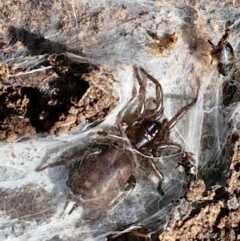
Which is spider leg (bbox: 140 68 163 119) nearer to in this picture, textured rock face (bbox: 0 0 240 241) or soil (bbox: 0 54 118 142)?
textured rock face (bbox: 0 0 240 241)

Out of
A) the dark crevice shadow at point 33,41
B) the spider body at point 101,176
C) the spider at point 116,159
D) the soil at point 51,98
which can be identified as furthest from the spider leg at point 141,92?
the dark crevice shadow at point 33,41

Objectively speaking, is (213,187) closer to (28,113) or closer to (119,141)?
(119,141)

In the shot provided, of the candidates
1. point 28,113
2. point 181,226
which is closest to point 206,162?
point 181,226

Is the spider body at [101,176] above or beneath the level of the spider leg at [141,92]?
beneath

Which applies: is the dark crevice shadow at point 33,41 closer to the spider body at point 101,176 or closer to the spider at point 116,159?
the spider at point 116,159

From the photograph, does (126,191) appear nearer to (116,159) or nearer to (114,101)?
(116,159)

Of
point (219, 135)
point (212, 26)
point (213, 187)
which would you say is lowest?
point (213, 187)
